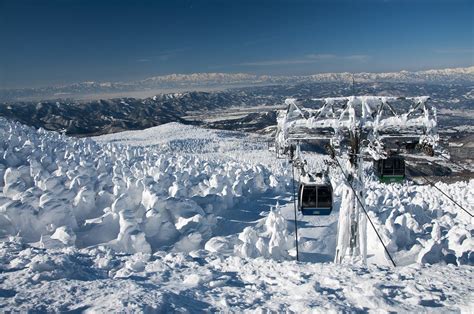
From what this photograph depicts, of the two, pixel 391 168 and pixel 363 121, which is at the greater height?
pixel 363 121

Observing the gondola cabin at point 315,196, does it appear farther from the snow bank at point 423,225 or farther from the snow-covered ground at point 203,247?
the snow bank at point 423,225

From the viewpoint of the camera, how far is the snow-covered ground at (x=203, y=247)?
635 cm

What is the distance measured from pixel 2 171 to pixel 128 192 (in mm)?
7820

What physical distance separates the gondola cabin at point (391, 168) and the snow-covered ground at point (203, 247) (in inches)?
90.7

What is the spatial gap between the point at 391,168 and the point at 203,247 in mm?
7170

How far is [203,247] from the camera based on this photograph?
14.5 meters

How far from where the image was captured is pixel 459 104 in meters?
148

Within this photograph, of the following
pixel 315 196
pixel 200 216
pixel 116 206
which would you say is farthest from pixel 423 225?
pixel 116 206

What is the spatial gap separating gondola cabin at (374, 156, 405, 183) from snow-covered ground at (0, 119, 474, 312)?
230cm

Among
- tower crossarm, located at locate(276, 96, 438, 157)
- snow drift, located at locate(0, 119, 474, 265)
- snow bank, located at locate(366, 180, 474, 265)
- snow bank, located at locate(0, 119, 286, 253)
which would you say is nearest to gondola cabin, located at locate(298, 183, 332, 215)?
tower crossarm, located at locate(276, 96, 438, 157)

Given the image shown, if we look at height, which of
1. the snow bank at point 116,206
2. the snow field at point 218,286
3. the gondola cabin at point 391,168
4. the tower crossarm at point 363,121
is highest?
the tower crossarm at point 363,121

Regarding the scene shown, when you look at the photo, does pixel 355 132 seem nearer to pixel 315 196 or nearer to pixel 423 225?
pixel 315 196

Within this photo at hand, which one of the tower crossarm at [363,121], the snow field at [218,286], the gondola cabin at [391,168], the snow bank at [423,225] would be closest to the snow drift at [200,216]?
the snow bank at [423,225]

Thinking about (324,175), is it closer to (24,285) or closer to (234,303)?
(234,303)
